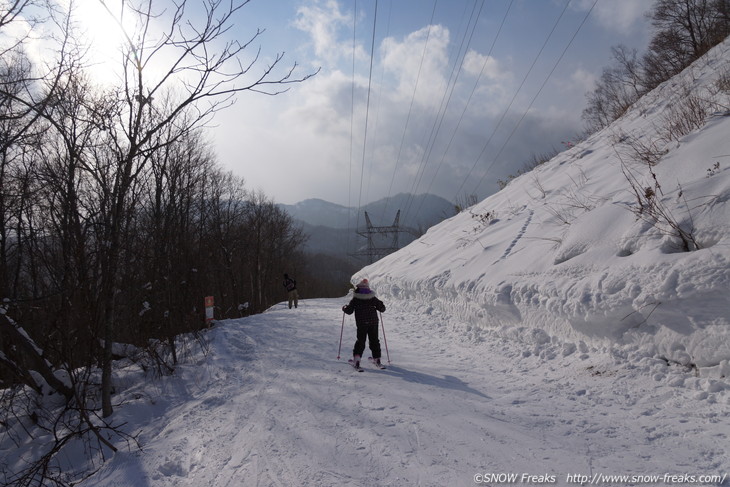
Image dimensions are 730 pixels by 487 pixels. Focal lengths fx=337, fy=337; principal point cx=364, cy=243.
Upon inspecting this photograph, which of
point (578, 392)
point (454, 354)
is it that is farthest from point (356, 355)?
point (578, 392)

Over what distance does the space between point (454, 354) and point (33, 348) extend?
732 centimetres

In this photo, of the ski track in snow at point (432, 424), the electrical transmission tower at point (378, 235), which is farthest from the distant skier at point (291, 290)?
the electrical transmission tower at point (378, 235)

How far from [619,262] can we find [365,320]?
3.88 m

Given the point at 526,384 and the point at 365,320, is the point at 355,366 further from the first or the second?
the point at 526,384

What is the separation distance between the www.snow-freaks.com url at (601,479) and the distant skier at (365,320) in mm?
3242

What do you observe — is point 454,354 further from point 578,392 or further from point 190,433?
point 190,433

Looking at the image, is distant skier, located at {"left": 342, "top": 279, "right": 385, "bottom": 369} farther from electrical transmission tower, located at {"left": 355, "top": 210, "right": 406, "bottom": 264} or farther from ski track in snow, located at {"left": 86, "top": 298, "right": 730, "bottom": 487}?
electrical transmission tower, located at {"left": 355, "top": 210, "right": 406, "bottom": 264}

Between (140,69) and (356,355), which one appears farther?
(356,355)

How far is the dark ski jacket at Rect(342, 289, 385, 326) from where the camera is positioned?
5996mm

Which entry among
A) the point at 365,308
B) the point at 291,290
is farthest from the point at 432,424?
the point at 291,290

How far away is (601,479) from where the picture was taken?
247 centimetres

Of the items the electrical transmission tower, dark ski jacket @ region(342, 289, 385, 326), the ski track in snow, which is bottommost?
the ski track in snow

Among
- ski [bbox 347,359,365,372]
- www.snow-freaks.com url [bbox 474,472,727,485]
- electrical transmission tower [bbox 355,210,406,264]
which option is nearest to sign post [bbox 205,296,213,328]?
ski [bbox 347,359,365,372]

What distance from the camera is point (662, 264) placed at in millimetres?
3963
